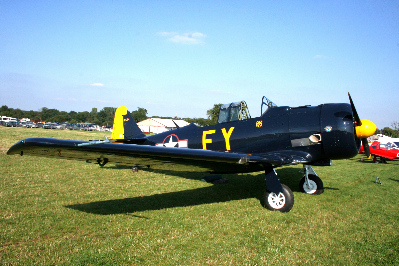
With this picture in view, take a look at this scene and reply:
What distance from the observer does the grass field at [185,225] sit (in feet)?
11.2

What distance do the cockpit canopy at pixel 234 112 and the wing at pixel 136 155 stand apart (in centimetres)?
219

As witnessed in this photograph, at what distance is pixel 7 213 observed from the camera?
4.86m

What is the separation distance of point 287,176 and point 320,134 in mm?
4174

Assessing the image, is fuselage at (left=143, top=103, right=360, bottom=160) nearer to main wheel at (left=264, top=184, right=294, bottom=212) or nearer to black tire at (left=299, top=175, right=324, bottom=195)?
black tire at (left=299, top=175, right=324, bottom=195)

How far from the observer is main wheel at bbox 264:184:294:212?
5.30 metres

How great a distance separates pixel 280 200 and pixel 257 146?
165cm

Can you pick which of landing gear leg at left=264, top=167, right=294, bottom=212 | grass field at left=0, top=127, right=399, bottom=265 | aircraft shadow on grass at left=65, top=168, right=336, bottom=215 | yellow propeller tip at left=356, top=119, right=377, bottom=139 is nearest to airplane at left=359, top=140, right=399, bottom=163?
grass field at left=0, top=127, right=399, bottom=265

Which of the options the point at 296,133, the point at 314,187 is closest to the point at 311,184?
the point at 314,187

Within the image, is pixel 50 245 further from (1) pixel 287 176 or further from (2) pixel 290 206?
(1) pixel 287 176

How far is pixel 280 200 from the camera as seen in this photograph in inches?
215

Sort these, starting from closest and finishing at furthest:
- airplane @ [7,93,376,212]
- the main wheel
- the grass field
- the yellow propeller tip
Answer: the grass field < airplane @ [7,93,376,212] < the main wheel < the yellow propeller tip

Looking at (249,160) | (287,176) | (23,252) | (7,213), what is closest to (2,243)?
(23,252)

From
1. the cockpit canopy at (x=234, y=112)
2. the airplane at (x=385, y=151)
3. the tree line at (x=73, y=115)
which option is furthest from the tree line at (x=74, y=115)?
the cockpit canopy at (x=234, y=112)

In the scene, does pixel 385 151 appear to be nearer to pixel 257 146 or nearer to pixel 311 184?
pixel 311 184
